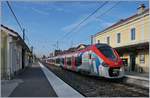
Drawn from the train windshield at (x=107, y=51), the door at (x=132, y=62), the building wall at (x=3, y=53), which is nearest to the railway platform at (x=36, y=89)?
the building wall at (x=3, y=53)

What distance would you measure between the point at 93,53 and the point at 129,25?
1541 centimetres

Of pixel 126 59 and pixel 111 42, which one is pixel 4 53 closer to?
pixel 126 59

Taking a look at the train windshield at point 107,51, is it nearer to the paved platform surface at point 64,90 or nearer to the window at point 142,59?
the paved platform surface at point 64,90

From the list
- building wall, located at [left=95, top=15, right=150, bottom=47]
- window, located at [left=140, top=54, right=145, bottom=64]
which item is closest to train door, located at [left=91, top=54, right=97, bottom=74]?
building wall, located at [left=95, top=15, right=150, bottom=47]

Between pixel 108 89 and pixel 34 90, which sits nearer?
pixel 34 90

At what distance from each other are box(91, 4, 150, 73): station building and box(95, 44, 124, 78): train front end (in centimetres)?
942

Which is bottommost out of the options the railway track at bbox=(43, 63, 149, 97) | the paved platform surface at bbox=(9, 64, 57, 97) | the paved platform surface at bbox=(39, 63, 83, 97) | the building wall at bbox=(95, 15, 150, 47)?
the railway track at bbox=(43, 63, 149, 97)

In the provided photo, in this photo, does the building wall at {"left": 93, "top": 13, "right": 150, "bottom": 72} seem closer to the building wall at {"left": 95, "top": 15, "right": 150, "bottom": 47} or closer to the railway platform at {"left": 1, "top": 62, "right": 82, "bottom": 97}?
the building wall at {"left": 95, "top": 15, "right": 150, "bottom": 47}

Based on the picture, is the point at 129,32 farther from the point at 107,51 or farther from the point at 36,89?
the point at 36,89

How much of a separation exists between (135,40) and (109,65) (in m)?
15.4

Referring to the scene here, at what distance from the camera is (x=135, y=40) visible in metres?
35.4

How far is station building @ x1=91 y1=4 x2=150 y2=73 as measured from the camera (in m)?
32.5

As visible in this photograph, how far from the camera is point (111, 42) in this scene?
44.1 m

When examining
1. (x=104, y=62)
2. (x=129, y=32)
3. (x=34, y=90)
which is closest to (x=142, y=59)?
(x=129, y=32)
